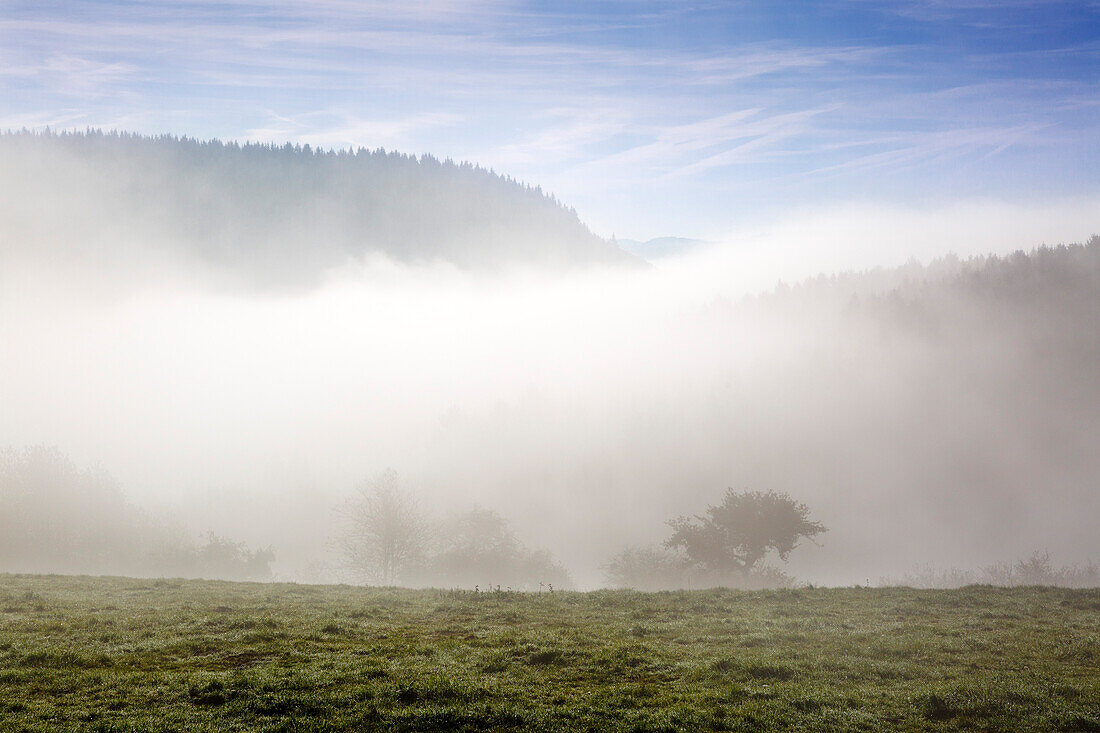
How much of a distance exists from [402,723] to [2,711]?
10349 millimetres

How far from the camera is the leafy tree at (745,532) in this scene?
80188 mm

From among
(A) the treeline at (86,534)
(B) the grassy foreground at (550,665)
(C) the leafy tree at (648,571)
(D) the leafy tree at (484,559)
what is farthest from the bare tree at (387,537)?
(B) the grassy foreground at (550,665)

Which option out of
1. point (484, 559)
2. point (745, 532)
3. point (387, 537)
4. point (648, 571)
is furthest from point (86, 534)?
point (745, 532)

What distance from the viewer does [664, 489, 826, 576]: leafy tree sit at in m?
80.2

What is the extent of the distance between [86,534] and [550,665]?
10148cm

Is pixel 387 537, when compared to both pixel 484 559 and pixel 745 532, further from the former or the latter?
pixel 745 532

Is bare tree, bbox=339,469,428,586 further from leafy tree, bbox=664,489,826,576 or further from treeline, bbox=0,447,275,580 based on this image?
leafy tree, bbox=664,489,826,576

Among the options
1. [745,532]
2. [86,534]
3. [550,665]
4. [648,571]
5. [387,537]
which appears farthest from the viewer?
[86,534]

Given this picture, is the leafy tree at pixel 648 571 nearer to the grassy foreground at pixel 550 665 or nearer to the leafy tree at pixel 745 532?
the leafy tree at pixel 745 532

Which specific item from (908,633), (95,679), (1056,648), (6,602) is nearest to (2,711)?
(95,679)

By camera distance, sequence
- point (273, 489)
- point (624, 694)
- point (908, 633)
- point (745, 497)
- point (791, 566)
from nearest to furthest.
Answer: point (624, 694), point (908, 633), point (745, 497), point (791, 566), point (273, 489)

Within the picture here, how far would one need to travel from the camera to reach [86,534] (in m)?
95.9

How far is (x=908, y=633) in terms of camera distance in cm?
2709

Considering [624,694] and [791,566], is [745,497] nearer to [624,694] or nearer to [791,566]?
[624,694]
